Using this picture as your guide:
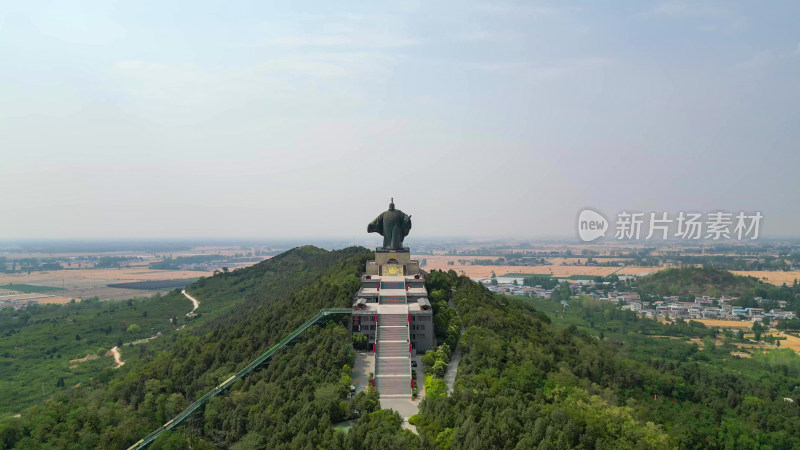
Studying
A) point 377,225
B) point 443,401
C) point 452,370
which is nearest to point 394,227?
point 377,225

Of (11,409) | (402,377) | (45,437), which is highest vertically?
(402,377)

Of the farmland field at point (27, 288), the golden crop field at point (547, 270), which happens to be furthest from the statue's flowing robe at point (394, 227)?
the farmland field at point (27, 288)

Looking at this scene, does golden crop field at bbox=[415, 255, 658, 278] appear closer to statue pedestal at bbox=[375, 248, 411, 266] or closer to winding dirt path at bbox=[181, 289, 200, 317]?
winding dirt path at bbox=[181, 289, 200, 317]

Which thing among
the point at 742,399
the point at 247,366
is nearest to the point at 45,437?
the point at 247,366

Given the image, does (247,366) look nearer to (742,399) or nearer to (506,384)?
(506,384)

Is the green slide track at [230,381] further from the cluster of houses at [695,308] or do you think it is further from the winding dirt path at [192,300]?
the cluster of houses at [695,308]

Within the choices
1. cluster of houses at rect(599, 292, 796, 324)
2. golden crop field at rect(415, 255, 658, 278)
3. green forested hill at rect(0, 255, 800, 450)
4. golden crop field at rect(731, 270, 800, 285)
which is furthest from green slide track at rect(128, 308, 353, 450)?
golden crop field at rect(731, 270, 800, 285)

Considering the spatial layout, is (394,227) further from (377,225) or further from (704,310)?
(704,310)
